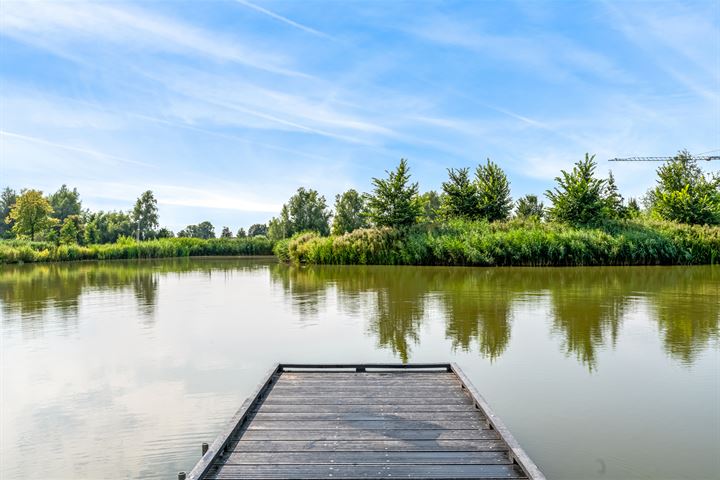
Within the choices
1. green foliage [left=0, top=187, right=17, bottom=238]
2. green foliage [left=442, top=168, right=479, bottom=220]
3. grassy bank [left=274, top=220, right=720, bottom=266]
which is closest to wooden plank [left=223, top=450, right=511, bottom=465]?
grassy bank [left=274, top=220, right=720, bottom=266]

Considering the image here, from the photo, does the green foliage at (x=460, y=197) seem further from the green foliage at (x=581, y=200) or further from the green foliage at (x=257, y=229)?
the green foliage at (x=257, y=229)

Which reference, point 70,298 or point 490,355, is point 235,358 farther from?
point 70,298

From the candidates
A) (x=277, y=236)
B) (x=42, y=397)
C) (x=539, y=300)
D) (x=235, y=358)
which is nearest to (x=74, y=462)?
(x=42, y=397)

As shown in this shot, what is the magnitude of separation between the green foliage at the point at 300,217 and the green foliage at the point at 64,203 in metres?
32.0

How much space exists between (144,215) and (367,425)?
203 feet

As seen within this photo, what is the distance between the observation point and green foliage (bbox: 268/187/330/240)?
5688 centimetres

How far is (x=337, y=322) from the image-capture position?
10.6m

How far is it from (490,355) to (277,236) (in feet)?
168

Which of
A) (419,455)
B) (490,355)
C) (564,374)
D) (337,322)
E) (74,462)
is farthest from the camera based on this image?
(337,322)

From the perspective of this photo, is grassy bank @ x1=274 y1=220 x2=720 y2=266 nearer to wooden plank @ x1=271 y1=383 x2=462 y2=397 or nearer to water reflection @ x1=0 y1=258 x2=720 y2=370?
water reflection @ x1=0 y1=258 x2=720 y2=370

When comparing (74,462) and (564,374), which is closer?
(74,462)

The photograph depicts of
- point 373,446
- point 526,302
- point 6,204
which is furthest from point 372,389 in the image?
point 6,204

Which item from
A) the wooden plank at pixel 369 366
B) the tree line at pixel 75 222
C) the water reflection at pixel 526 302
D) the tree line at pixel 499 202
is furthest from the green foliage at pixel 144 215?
the wooden plank at pixel 369 366

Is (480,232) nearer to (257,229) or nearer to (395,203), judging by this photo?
(395,203)
